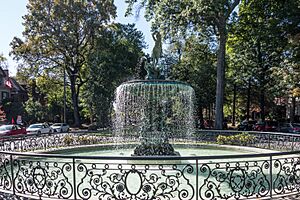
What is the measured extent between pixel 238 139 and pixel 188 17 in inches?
414

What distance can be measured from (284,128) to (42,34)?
95.5 ft

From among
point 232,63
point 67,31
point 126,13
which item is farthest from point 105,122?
point 232,63

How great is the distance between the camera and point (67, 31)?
36.1 meters

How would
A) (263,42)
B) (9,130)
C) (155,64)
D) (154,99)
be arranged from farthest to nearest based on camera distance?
(263,42) → (9,130) → (155,64) → (154,99)

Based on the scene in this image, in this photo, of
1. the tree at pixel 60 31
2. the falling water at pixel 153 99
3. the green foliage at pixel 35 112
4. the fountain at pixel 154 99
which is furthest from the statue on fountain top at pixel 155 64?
the green foliage at pixel 35 112

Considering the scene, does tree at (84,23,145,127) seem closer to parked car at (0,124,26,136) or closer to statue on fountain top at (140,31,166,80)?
parked car at (0,124,26,136)

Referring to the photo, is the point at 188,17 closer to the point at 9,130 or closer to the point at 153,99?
the point at 153,99

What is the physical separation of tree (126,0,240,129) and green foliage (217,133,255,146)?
314 inches

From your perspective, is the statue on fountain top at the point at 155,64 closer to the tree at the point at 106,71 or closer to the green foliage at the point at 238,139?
the green foliage at the point at 238,139

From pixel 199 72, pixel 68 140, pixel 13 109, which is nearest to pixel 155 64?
pixel 68 140

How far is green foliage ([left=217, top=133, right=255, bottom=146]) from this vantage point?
52.7 feet

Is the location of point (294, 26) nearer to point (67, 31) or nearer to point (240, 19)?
point (240, 19)

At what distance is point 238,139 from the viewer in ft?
53.6

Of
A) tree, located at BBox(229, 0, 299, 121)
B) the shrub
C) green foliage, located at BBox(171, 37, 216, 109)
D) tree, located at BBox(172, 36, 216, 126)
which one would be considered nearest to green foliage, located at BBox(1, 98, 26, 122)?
green foliage, located at BBox(171, 37, 216, 109)
